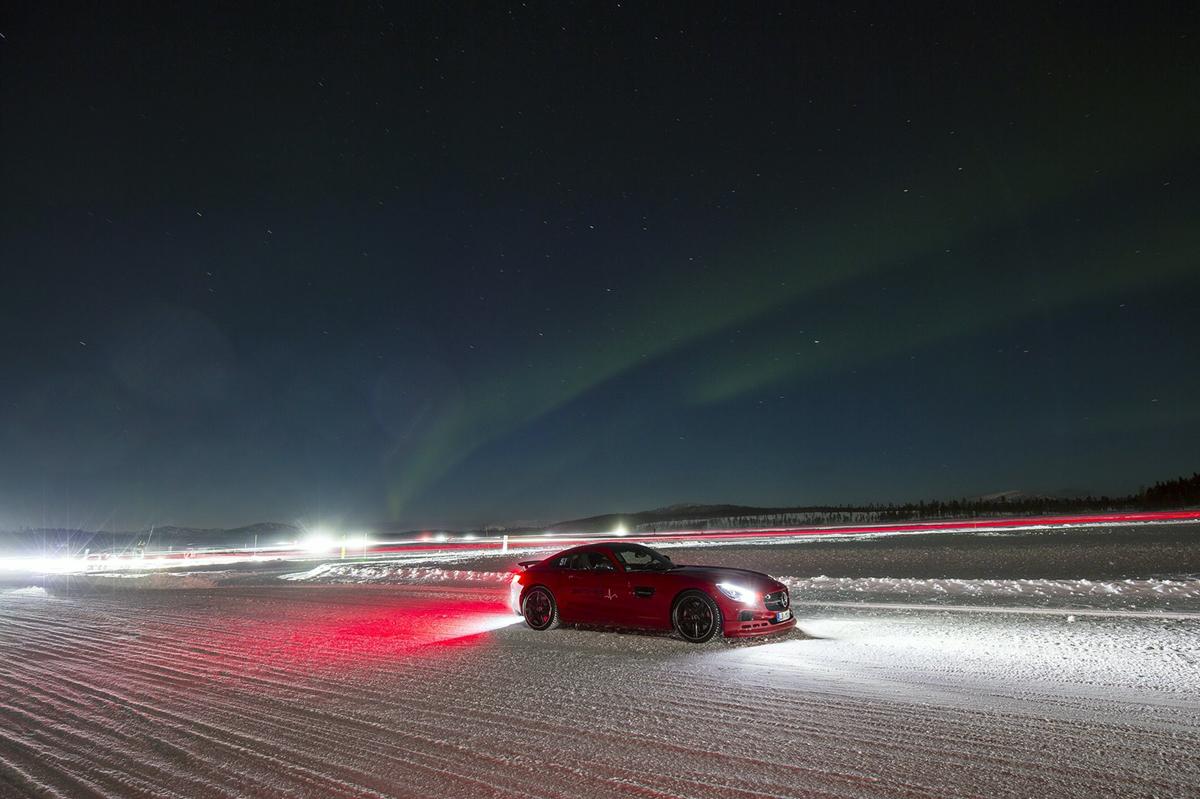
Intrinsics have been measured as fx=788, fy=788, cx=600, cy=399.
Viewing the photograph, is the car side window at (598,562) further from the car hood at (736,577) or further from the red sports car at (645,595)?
the car hood at (736,577)

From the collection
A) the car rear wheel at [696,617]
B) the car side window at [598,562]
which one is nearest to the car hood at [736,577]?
the car rear wheel at [696,617]

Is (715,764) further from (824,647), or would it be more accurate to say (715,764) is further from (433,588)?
(433,588)

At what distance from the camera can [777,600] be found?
10547 mm

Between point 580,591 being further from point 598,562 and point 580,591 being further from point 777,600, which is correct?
point 777,600

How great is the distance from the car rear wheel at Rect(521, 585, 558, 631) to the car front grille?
3.22m

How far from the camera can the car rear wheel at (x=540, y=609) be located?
11797 mm

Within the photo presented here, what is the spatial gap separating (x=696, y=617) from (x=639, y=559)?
1.61 meters

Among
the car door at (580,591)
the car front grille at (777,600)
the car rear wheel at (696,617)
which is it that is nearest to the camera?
the car rear wheel at (696,617)

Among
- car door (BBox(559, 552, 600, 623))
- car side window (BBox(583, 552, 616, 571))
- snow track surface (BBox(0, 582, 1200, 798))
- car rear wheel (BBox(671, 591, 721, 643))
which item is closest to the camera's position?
snow track surface (BBox(0, 582, 1200, 798))

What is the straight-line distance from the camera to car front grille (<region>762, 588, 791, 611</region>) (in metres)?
10.4

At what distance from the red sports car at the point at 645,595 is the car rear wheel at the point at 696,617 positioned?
0.01 m

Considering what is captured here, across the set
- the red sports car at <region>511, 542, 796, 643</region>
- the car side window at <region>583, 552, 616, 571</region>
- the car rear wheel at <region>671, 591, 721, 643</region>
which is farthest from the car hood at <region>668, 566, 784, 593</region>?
the car side window at <region>583, 552, 616, 571</region>

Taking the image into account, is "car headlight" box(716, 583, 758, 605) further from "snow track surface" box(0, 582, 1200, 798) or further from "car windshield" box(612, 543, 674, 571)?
"car windshield" box(612, 543, 674, 571)

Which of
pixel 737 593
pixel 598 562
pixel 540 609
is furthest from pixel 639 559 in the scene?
pixel 737 593
